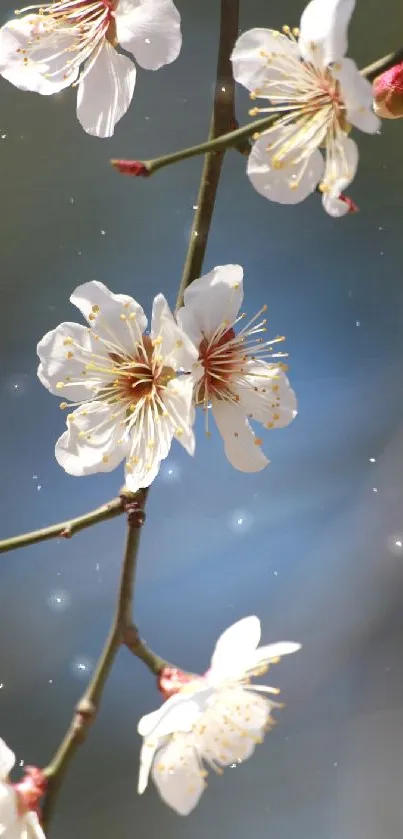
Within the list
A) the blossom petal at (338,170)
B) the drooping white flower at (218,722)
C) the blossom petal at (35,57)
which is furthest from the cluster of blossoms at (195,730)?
the blossom petal at (35,57)

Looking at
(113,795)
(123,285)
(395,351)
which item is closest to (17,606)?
(113,795)

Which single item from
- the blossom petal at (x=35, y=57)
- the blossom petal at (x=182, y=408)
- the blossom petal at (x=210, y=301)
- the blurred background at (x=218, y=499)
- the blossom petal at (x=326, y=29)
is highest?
the blossom petal at (x=35, y=57)

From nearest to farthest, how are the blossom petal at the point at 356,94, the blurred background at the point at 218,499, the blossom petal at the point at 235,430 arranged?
1. the blossom petal at the point at 356,94
2. the blossom petal at the point at 235,430
3. the blurred background at the point at 218,499

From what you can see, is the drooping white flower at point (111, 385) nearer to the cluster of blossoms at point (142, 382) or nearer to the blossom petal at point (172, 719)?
the cluster of blossoms at point (142, 382)

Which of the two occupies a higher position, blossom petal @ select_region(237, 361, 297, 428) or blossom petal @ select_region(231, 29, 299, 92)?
blossom petal @ select_region(231, 29, 299, 92)

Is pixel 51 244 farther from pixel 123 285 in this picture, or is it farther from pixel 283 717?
pixel 283 717

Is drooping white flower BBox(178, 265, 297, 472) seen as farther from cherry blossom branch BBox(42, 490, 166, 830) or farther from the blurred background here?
the blurred background

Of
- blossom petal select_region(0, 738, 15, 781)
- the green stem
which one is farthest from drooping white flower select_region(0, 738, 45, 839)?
the green stem
